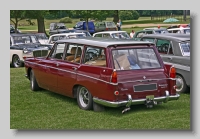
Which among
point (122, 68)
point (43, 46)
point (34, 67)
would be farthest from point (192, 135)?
point (43, 46)

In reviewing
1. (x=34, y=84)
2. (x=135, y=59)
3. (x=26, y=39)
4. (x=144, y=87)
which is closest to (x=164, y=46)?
(x=135, y=59)

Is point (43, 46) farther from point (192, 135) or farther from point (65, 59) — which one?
point (192, 135)

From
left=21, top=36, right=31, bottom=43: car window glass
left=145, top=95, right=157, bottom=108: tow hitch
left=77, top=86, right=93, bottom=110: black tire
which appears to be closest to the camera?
left=145, top=95, right=157, bottom=108: tow hitch

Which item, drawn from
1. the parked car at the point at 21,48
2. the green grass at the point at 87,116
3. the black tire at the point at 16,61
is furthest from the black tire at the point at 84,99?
the black tire at the point at 16,61

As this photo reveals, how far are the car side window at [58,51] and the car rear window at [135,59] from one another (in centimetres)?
185

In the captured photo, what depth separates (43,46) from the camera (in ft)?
55.7

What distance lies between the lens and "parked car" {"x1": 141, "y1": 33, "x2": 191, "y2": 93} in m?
9.62

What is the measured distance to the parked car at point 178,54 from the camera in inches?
379

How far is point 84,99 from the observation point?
8.12 meters

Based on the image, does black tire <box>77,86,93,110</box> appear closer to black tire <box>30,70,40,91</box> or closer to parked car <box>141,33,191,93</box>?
black tire <box>30,70,40,91</box>

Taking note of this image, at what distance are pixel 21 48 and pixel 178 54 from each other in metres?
7.92

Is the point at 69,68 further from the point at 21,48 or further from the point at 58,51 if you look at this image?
the point at 21,48

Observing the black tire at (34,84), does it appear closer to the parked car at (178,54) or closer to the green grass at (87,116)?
the green grass at (87,116)

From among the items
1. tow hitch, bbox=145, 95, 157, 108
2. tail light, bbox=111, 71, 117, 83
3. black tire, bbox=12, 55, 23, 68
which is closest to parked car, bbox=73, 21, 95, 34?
black tire, bbox=12, 55, 23, 68
